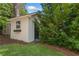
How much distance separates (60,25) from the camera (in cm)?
710

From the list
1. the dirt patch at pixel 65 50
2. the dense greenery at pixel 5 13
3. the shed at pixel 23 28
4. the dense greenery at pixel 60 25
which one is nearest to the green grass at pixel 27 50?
the dirt patch at pixel 65 50

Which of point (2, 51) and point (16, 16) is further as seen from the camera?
point (16, 16)

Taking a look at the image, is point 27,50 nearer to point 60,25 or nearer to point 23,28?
point 60,25

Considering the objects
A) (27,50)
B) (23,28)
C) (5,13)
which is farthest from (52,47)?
(5,13)

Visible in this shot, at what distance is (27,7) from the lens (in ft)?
23.2

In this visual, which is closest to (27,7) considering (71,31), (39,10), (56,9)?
(39,10)

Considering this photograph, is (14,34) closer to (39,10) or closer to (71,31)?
(39,10)

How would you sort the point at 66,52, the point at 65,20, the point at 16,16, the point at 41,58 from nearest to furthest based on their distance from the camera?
1. the point at 41,58
2. the point at 66,52
3. the point at 65,20
4. the point at 16,16

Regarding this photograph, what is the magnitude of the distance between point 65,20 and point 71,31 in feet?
1.12

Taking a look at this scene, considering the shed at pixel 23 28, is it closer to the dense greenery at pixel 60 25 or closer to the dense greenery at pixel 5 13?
the dense greenery at pixel 5 13

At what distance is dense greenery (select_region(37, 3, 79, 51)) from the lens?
22.7 ft

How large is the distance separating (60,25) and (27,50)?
1345 mm

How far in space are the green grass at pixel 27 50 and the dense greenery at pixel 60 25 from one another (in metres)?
0.49

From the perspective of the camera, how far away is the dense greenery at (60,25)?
6918 millimetres
